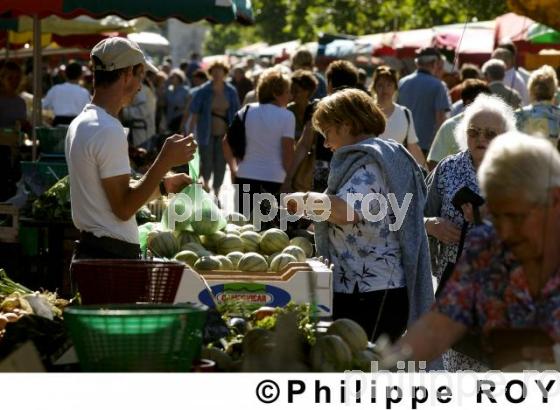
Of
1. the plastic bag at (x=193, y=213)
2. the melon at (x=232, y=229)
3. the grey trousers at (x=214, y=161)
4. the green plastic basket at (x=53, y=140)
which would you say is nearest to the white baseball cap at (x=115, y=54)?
the plastic bag at (x=193, y=213)

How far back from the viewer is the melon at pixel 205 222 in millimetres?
7484

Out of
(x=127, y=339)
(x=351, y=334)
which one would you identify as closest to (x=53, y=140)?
(x=351, y=334)

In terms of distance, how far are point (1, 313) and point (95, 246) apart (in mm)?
499

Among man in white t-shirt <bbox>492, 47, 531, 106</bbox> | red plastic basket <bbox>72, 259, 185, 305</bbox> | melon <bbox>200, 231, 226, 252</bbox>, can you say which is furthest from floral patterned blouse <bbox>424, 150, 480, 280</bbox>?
man in white t-shirt <bbox>492, 47, 531, 106</bbox>

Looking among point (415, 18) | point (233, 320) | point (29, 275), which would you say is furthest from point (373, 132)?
point (415, 18)

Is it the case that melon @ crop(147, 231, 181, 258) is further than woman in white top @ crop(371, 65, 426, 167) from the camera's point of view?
No

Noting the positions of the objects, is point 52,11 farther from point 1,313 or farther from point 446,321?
point 446,321

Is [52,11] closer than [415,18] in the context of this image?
Yes

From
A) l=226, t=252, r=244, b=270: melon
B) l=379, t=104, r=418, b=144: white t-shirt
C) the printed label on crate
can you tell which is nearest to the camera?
the printed label on crate

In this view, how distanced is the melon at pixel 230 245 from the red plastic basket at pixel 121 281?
2453mm

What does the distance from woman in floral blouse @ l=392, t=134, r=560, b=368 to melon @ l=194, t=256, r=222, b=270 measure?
3.15 metres

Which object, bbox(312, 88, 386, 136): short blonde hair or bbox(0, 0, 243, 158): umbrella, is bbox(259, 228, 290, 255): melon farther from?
bbox(0, 0, 243, 158): umbrella

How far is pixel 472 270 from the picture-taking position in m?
3.64

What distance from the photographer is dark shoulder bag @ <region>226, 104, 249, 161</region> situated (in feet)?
36.1
